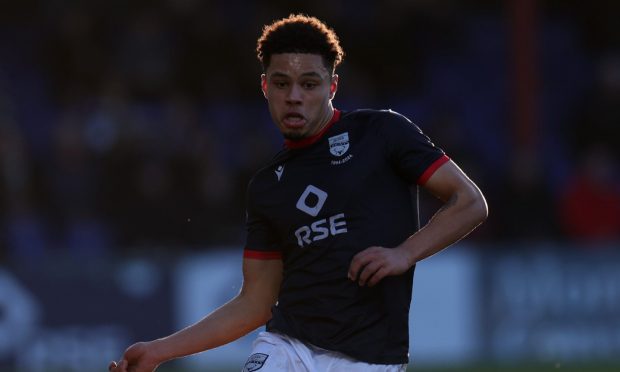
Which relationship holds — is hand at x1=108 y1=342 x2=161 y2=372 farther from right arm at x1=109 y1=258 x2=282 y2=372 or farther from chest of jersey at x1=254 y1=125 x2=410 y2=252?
chest of jersey at x1=254 y1=125 x2=410 y2=252

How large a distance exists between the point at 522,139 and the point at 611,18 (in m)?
2.46

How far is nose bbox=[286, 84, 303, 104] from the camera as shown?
535 cm

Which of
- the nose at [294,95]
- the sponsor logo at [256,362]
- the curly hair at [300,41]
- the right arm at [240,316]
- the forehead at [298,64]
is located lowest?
the sponsor logo at [256,362]

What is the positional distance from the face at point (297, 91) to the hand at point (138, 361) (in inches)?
40.0

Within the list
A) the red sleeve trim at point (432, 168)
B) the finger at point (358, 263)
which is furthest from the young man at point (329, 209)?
the finger at point (358, 263)

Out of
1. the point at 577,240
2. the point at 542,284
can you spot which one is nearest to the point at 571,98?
the point at 577,240

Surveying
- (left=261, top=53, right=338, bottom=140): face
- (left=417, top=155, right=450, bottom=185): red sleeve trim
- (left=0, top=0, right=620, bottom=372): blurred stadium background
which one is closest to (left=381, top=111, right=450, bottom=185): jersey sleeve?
(left=417, top=155, right=450, bottom=185): red sleeve trim

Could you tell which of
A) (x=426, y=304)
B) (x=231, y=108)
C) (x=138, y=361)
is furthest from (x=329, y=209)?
(x=231, y=108)

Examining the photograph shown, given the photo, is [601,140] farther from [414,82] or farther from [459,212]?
[459,212]

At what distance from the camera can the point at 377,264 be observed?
4953mm

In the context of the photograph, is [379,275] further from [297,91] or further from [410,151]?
[297,91]

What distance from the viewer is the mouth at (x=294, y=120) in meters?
5.39

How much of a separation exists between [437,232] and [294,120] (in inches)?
28.7

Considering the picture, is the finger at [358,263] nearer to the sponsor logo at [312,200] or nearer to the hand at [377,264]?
the hand at [377,264]
